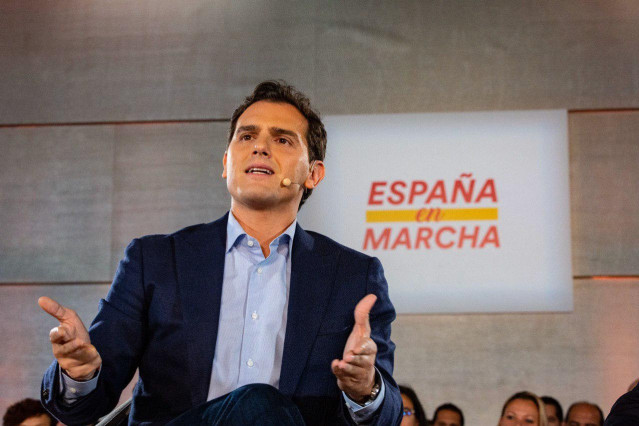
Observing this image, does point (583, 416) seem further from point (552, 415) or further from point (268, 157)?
point (268, 157)

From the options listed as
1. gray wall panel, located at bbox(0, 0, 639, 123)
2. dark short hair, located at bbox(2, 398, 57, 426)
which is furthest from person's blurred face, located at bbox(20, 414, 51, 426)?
gray wall panel, located at bbox(0, 0, 639, 123)

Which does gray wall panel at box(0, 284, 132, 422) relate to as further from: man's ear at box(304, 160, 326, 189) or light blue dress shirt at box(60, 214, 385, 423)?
light blue dress shirt at box(60, 214, 385, 423)

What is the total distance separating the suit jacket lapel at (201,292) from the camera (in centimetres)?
171

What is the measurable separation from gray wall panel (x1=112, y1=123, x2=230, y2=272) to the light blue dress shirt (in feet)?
8.84

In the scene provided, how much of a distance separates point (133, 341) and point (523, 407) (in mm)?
2689

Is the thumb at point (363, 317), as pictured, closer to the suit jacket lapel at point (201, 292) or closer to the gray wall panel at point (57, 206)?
the suit jacket lapel at point (201, 292)

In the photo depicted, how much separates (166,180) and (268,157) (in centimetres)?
279

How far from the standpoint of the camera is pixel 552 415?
159 inches

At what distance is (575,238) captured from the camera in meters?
4.40

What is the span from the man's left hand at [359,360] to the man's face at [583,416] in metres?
2.87

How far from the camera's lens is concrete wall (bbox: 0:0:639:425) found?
435cm

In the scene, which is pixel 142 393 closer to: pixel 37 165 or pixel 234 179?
pixel 234 179

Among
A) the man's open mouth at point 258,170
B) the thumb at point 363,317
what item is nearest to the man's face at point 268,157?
the man's open mouth at point 258,170

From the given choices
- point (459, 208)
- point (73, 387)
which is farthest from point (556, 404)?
point (73, 387)
